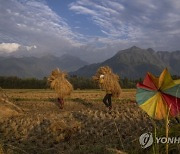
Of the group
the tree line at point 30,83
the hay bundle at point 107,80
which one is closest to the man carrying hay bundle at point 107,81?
the hay bundle at point 107,80

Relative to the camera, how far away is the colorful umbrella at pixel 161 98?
4.53m

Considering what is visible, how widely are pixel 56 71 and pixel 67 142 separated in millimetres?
13327

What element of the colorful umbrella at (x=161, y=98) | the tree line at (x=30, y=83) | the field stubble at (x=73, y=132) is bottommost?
the field stubble at (x=73, y=132)

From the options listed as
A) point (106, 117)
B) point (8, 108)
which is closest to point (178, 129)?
point (106, 117)

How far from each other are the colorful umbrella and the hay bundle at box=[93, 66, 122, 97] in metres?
15.5

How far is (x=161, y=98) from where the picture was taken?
4.55 metres

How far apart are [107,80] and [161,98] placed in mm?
15930

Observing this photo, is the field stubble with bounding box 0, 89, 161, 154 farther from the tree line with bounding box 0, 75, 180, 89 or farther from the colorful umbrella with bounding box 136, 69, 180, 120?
the tree line with bounding box 0, 75, 180, 89

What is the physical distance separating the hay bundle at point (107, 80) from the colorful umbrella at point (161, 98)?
610 inches

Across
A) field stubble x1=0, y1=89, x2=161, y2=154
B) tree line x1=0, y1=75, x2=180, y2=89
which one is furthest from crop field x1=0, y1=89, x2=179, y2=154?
tree line x1=0, y1=75, x2=180, y2=89

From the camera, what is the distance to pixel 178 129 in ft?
22.6

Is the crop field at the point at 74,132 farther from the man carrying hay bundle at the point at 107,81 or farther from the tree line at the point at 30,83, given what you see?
the tree line at the point at 30,83

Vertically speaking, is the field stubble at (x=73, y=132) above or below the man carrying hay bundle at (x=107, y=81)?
below

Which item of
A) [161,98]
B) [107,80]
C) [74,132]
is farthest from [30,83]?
[161,98]
